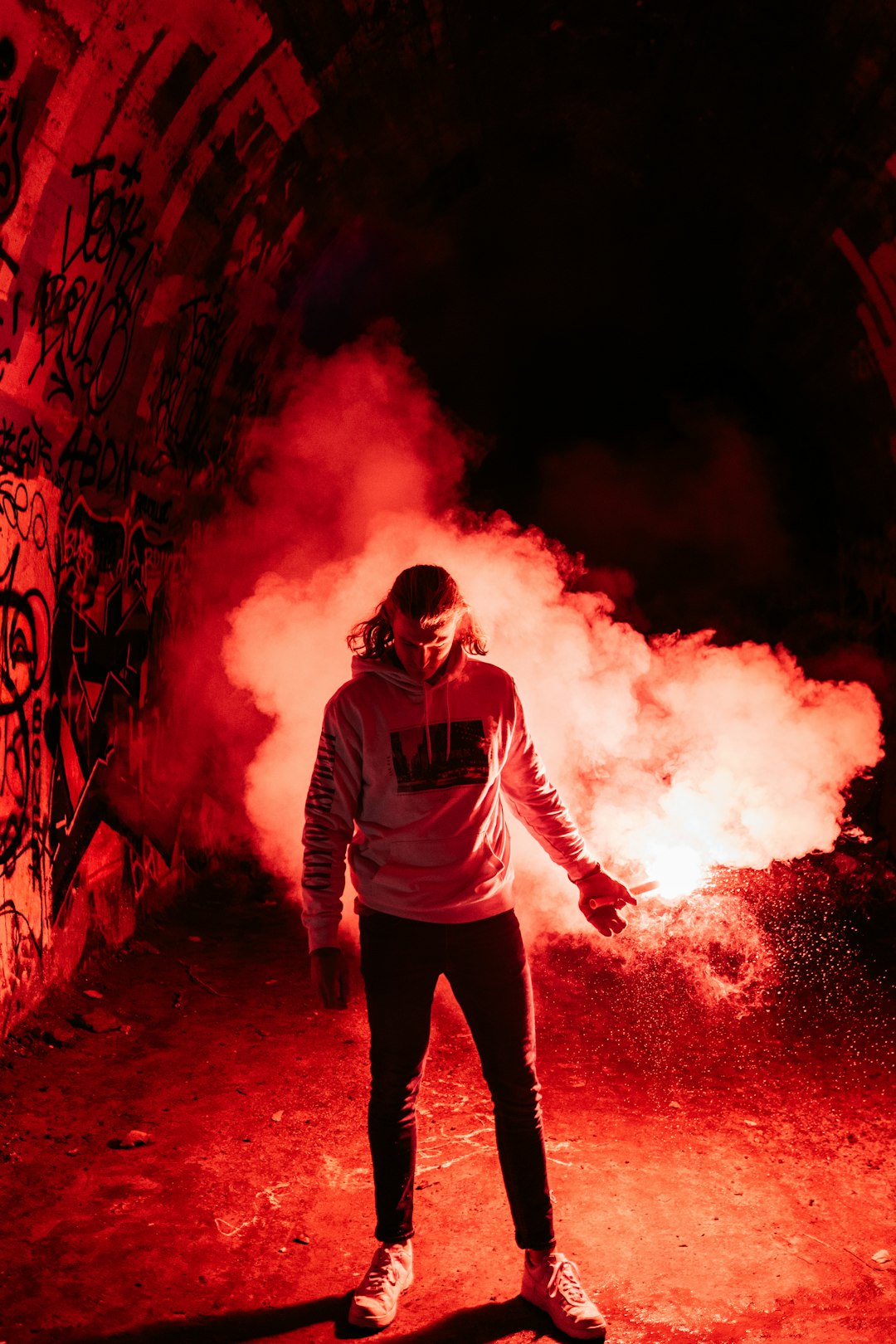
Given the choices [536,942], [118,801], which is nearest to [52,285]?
[118,801]

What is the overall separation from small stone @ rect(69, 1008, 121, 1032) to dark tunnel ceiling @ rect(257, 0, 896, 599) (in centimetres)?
538

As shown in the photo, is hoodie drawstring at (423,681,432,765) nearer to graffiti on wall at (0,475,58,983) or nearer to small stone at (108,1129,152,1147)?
small stone at (108,1129,152,1147)

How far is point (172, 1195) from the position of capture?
387cm

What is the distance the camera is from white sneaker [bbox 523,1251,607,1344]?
2.98m

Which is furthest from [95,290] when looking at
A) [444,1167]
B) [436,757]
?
[444,1167]

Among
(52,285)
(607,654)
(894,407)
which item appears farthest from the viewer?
(894,407)

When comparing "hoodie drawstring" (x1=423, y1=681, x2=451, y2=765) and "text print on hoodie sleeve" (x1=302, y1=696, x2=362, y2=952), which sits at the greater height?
"hoodie drawstring" (x1=423, y1=681, x2=451, y2=765)

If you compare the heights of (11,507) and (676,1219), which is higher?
(11,507)

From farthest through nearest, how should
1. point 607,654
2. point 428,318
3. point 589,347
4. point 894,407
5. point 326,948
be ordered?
point 589,347, point 428,318, point 894,407, point 607,654, point 326,948

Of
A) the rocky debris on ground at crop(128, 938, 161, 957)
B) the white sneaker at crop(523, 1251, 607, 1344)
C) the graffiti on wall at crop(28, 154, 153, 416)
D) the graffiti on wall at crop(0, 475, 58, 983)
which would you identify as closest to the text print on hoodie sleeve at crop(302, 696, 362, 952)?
the white sneaker at crop(523, 1251, 607, 1344)

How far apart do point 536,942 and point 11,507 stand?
13.2ft

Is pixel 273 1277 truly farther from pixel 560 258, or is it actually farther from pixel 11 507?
pixel 560 258

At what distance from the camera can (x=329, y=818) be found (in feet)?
10.2

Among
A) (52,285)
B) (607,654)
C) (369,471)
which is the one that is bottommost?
(607,654)
